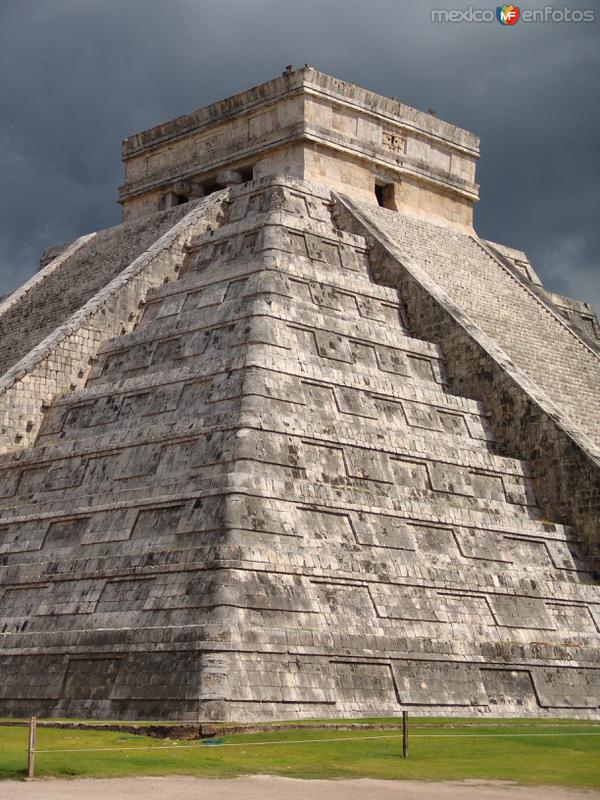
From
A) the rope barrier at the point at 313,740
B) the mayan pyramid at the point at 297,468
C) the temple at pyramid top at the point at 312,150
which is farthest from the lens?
the temple at pyramid top at the point at 312,150

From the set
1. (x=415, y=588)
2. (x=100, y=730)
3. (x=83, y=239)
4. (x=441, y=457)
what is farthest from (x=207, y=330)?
(x=83, y=239)

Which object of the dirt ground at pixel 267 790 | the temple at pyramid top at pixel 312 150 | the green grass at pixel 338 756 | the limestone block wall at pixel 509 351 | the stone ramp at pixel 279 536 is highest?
the temple at pyramid top at pixel 312 150

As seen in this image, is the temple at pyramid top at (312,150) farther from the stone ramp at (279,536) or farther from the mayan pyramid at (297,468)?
the stone ramp at (279,536)

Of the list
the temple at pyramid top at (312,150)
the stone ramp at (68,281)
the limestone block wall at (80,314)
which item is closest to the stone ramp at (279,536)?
the limestone block wall at (80,314)

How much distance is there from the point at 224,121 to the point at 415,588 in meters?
14.7

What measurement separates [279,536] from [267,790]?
6.80m

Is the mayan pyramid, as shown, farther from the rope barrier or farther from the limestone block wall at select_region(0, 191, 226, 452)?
the rope barrier

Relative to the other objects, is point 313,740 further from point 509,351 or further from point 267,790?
point 509,351

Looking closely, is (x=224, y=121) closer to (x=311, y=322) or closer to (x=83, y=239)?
(x=83, y=239)

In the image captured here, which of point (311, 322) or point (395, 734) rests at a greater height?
point (311, 322)

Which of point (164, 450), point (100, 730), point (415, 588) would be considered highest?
point (164, 450)

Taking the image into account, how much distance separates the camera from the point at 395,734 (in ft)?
50.0

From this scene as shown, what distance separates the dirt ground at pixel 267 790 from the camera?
10.7 m

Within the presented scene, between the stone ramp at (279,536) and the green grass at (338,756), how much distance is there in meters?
1.48
